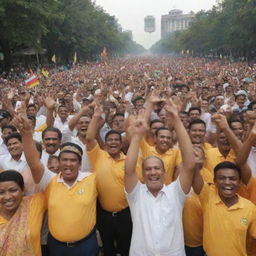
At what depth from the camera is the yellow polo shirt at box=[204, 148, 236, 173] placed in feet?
12.1

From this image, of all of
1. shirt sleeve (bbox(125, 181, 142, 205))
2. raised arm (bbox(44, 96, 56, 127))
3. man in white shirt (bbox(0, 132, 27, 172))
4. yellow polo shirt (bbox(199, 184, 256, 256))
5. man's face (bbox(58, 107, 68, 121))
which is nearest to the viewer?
yellow polo shirt (bbox(199, 184, 256, 256))

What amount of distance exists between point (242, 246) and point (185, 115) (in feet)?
9.88

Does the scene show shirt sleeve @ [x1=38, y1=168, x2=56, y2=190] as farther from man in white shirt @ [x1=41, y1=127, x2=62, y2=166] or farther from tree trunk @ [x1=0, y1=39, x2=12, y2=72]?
tree trunk @ [x1=0, y1=39, x2=12, y2=72]

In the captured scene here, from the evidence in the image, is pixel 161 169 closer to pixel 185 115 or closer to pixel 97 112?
pixel 97 112

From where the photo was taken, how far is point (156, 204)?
277 cm

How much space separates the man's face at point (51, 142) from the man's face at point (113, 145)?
0.81m

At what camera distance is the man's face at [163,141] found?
12.6ft

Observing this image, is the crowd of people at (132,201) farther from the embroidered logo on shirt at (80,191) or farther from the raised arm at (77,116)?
the raised arm at (77,116)

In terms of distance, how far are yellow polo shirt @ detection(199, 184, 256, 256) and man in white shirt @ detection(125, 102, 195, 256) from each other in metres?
0.25

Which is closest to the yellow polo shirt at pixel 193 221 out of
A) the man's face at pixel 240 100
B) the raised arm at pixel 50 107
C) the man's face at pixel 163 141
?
the man's face at pixel 163 141

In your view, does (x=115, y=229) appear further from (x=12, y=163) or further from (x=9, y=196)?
(x=12, y=163)

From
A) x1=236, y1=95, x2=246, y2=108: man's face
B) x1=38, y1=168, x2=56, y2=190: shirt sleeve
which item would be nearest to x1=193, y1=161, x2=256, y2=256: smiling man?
x1=38, y1=168, x2=56, y2=190: shirt sleeve

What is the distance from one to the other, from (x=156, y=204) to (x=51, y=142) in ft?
6.21

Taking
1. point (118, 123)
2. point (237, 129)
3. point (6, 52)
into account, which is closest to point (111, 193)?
point (237, 129)
